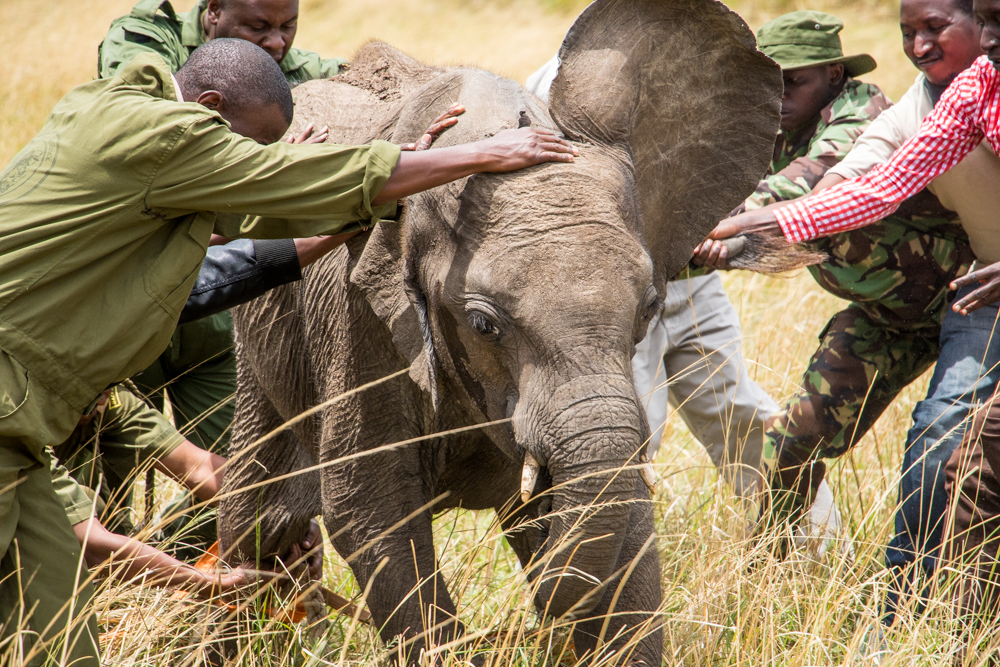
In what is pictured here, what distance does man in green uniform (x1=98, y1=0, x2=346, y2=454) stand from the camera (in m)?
5.32

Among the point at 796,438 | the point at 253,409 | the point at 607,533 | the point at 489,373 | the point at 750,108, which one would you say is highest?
the point at 750,108

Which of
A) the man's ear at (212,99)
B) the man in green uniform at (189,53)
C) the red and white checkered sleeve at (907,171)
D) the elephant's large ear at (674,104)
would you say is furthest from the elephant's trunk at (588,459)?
the man in green uniform at (189,53)

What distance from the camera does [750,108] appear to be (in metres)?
3.77

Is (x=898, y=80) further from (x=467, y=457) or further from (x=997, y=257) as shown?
(x=467, y=457)

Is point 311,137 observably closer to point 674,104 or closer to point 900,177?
point 674,104

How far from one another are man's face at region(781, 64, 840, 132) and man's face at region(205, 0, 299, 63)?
2476mm

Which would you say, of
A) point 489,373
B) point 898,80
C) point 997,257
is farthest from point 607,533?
point 898,80

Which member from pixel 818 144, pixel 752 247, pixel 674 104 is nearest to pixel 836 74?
pixel 818 144

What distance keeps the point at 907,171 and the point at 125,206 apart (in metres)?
2.87

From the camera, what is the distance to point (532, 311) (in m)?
2.90

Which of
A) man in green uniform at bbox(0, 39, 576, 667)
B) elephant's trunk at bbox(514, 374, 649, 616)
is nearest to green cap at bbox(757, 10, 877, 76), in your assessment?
man in green uniform at bbox(0, 39, 576, 667)

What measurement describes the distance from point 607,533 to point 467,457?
104cm

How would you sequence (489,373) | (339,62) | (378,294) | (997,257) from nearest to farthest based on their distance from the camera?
1. (489,373)
2. (378,294)
3. (997,257)
4. (339,62)

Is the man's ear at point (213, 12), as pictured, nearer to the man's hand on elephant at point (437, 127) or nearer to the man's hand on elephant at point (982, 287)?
the man's hand on elephant at point (437, 127)
